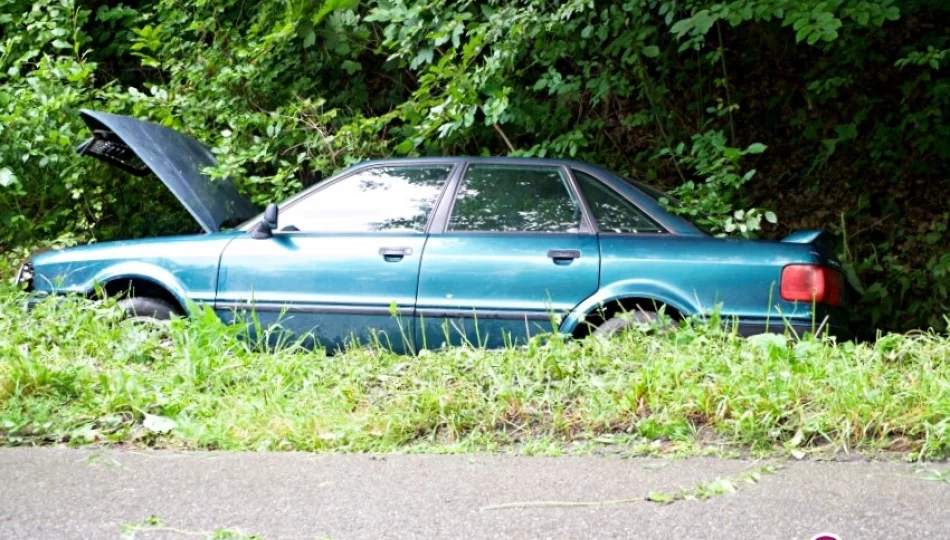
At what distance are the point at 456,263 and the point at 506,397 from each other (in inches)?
58.9

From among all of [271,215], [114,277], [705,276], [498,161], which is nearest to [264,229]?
[271,215]

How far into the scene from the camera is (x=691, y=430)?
415 cm

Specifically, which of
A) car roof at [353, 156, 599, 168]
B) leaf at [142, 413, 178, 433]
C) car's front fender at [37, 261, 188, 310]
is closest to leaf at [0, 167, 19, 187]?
car's front fender at [37, 261, 188, 310]

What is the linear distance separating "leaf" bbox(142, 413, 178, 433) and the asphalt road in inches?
13.5

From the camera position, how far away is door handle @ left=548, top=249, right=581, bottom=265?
18.7 feet

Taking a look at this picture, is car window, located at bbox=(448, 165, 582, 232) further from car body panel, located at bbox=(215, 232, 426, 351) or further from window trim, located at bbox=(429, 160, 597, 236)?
car body panel, located at bbox=(215, 232, 426, 351)

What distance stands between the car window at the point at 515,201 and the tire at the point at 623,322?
24.2 inches

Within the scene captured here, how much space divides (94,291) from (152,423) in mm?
2233

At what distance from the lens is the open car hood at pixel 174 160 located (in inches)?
256

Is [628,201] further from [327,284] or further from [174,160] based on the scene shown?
[174,160]

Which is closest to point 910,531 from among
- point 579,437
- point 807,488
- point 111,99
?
point 807,488

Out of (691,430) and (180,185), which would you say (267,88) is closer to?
(180,185)

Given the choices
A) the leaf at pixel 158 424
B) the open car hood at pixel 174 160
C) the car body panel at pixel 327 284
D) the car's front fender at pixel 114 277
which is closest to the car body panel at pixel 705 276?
the car body panel at pixel 327 284

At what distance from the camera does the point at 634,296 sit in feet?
18.4
